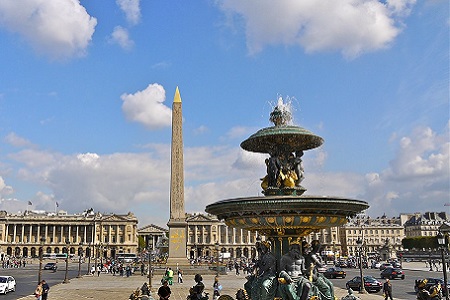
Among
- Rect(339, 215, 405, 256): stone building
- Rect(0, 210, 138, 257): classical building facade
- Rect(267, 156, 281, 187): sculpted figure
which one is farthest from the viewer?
Rect(339, 215, 405, 256): stone building

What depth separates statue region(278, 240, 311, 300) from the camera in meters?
9.66

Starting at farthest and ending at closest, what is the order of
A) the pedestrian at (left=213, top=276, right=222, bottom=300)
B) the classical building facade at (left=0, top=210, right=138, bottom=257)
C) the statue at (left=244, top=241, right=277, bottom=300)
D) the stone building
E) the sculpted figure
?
the stone building → the classical building facade at (left=0, top=210, right=138, bottom=257) → the pedestrian at (left=213, top=276, right=222, bottom=300) → the sculpted figure → the statue at (left=244, top=241, right=277, bottom=300)

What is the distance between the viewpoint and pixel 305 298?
960 cm

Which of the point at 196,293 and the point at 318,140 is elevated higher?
the point at 318,140

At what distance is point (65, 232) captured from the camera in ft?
461

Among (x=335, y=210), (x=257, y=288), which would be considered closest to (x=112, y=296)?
(x=257, y=288)

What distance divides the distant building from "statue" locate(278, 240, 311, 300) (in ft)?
478

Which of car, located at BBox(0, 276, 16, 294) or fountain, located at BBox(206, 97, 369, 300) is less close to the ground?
fountain, located at BBox(206, 97, 369, 300)

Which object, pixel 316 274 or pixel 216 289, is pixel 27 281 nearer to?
pixel 216 289

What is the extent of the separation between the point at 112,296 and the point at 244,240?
413 ft

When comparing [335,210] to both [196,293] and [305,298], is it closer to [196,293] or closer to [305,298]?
[305,298]

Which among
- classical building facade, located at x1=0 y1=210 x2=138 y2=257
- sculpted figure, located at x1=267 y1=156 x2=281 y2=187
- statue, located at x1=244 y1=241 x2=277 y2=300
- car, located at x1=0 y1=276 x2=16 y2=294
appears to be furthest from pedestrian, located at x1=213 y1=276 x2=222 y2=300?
classical building facade, located at x1=0 y1=210 x2=138 y2=257

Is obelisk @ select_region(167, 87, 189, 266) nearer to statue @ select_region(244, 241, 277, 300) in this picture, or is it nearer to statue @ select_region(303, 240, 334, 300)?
statue @ select_region(244, 241, 277, 300)

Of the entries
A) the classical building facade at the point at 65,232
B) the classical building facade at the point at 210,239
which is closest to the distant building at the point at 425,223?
the classical building facade at the point at 210,239
